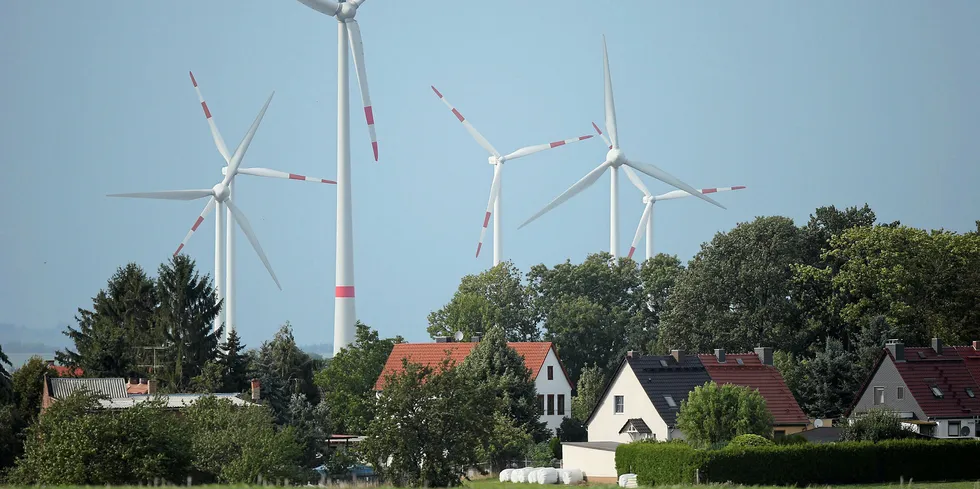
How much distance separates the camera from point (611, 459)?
7006cm

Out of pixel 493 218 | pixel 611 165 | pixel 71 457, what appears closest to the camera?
pixel 71 457

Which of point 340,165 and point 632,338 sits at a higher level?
point 340,165

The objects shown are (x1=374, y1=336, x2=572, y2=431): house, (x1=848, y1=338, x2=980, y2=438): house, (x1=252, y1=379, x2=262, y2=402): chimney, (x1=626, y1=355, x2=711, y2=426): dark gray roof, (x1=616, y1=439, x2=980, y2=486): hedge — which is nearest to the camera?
(x1=616, y1=439, x2=980, y2=486): hedge

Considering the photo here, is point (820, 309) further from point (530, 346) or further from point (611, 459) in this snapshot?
point (611, 459)

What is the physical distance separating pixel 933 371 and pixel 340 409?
35.3 m

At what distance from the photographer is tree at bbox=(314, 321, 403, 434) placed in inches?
3428

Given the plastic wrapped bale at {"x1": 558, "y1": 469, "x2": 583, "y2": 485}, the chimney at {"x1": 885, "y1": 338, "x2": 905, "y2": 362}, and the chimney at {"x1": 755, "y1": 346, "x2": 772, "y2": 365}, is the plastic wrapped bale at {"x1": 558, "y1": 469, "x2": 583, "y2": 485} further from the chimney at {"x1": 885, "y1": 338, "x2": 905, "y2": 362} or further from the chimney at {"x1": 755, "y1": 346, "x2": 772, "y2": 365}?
the chimney at {"x1": 885, "y1": 338, "x2": 905, "y2": 362}

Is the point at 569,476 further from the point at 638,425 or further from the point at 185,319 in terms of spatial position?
the point at 185,319

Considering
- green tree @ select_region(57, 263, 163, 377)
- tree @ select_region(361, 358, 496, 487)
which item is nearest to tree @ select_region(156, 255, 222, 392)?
green tree @ select_region(57, 263, 163, 377)

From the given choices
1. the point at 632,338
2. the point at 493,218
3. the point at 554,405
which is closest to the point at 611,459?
the point at 554,405

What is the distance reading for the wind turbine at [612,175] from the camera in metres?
111

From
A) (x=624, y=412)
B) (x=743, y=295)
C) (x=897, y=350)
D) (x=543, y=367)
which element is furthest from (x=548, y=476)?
(x=743, y=295)

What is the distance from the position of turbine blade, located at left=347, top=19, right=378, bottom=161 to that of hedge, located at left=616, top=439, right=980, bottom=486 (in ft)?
107

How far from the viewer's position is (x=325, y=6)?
95.0 m
